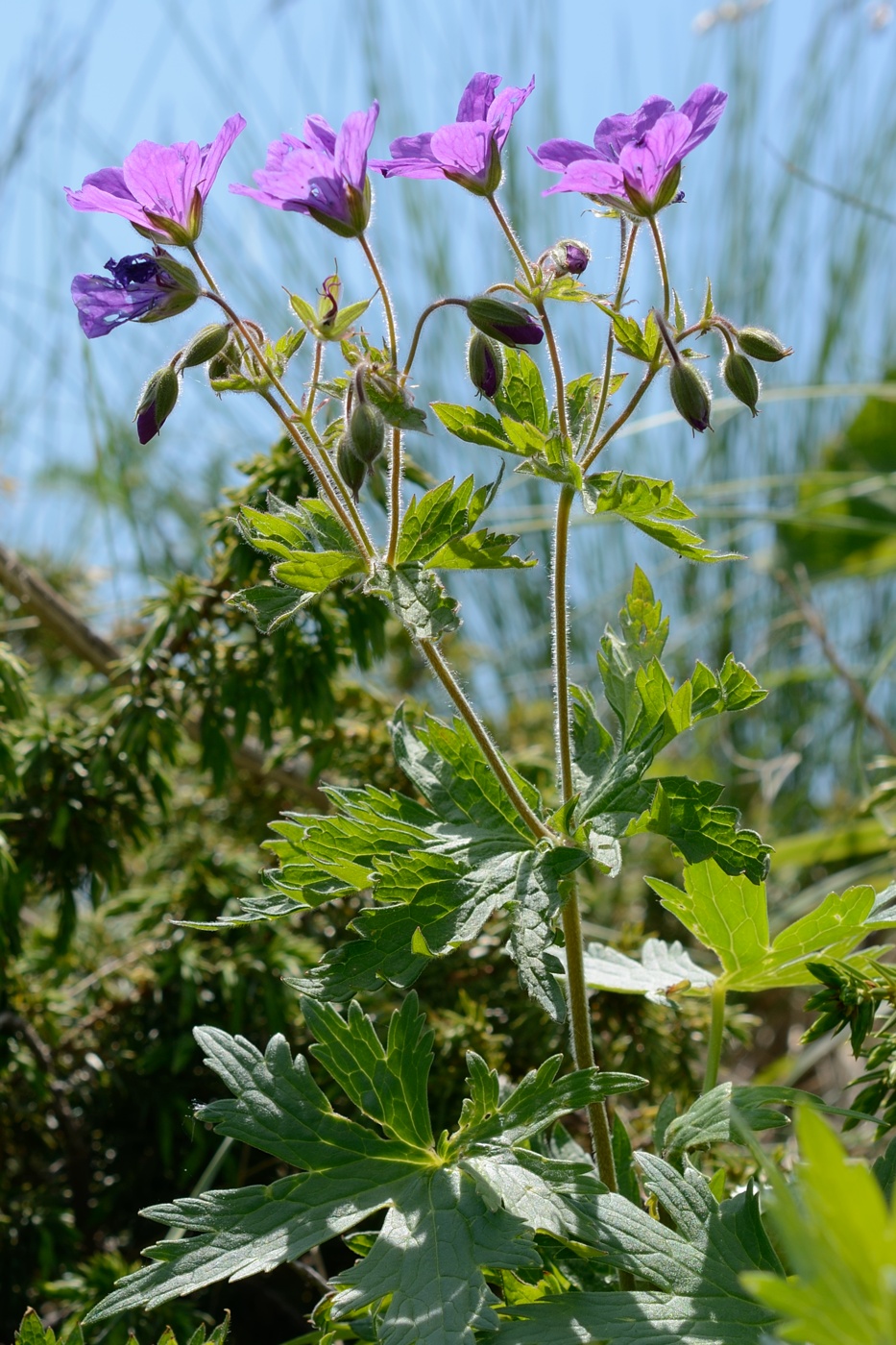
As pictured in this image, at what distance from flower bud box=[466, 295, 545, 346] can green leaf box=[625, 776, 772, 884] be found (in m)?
0.32

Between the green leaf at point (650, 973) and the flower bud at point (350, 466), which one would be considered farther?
the green leaf at point (650, 973)

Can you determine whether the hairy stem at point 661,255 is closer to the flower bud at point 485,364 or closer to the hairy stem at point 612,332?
the hairy stem at point 612,332

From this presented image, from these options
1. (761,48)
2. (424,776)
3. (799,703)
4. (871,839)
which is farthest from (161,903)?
(761,48)

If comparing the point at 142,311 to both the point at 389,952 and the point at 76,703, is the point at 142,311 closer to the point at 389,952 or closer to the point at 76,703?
the point at 389,952

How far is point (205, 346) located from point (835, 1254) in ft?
2.13

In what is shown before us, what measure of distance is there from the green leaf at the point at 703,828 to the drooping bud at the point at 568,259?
374 mm

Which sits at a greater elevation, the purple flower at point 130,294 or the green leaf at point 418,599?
the purple flower at point 130,294

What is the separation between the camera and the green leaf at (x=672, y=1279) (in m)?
0.69

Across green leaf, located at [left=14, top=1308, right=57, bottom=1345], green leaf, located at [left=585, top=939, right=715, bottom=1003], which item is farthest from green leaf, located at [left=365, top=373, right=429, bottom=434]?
green leaf, located at [left=14, top=1308, right=57, bottom=1345]

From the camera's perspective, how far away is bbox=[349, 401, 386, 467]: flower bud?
0.77 metres

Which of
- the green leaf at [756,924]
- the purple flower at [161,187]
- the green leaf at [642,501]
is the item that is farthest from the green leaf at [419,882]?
the purple flower at [161,187]

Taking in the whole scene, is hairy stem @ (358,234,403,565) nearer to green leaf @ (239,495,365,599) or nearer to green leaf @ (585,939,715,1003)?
green leaf @ (239,495,365,599)

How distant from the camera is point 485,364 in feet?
2.68

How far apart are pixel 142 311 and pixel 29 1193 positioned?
905 mm
